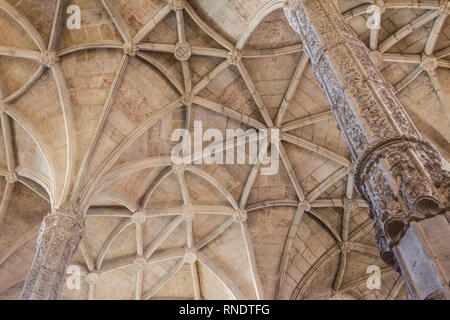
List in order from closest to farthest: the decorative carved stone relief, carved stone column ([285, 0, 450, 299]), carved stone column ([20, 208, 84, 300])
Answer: carved stone column ([285, 0, 450, 299]) → the decorative carved stone relief → carved stone column ([20, 208, 84, 300])

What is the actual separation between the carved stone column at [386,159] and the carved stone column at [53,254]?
6.29 meters

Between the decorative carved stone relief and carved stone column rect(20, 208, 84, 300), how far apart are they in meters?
6.29

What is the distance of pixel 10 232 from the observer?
1542cm

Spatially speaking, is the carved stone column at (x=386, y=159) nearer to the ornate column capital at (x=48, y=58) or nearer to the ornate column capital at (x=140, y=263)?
the ornate column capital at (x=48, y=58)

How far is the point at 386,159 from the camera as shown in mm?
5293

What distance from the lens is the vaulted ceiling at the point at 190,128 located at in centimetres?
1379

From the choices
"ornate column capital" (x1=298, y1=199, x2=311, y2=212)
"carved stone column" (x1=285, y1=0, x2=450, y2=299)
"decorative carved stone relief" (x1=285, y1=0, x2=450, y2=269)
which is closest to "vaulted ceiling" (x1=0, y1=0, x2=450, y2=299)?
"ornate column capital" (x1=298, y1=199, x2=311, y2=212)

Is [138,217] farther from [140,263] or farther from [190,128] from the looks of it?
[190,128]

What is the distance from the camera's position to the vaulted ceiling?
1379 centimetres

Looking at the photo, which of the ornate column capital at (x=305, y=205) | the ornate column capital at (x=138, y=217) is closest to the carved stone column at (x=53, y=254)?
the ornate column capital at (x=138, y=217)

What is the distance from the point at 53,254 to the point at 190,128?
22.5 feet

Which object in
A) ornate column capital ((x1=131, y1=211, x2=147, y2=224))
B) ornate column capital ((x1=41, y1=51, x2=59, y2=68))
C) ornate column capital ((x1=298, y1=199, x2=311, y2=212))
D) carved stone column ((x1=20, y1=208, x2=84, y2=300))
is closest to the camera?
carved stone column ((x1=20, y1=208, x2=84, y2=300))

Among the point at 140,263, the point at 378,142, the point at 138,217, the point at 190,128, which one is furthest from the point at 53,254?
the point at 140,263

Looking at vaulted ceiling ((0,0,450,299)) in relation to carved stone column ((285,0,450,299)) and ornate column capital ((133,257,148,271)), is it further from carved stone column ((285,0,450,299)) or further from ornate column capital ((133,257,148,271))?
carved stone column ((285,0,450,299))
